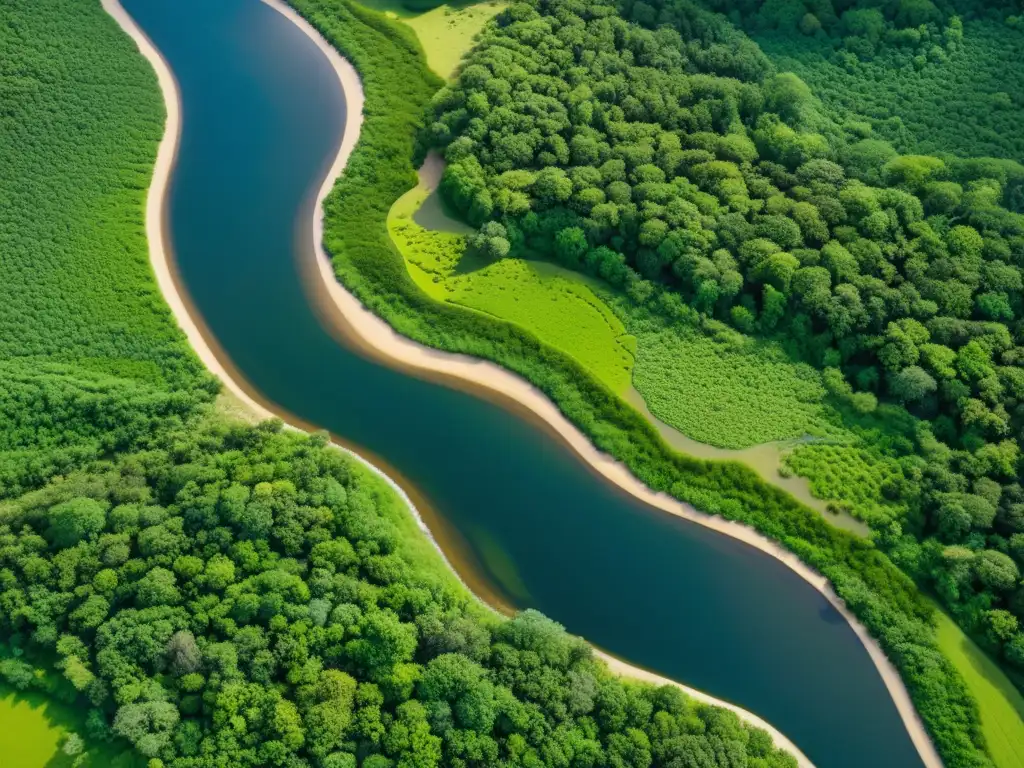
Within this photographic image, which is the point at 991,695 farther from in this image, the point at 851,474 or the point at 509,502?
the point at 509,502

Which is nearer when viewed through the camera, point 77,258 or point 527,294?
point 77,258

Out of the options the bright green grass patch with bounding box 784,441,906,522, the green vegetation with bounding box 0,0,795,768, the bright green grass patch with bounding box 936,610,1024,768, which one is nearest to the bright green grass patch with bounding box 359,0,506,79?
the green vegetation with bounding box 0,0,795,768

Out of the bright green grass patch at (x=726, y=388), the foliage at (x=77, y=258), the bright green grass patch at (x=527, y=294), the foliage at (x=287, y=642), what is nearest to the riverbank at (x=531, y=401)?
the bright green grass patch at (x=527, y=294)

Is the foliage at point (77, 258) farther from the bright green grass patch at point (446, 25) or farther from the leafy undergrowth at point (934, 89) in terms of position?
the leafy undergrowth at point (934, 89)

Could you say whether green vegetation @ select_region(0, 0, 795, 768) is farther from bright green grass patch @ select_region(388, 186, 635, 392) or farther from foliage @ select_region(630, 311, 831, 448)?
foliage @ select_region(630, 311, 831, 448)

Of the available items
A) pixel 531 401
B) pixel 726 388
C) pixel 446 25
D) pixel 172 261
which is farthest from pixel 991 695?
pixel 446 25

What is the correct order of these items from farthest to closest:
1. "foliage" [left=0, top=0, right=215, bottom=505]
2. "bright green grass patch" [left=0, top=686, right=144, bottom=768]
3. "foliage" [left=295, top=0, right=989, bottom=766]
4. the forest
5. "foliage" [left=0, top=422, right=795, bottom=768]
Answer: "foliage" [left=0, top=0, right=215, bottom=505]
the forest
"foliage" [left=295, top=0, right=989, bottom=766]
"bright green grass patch" [left=0, top=686, right=144, bottom=768]
"foliage" [left=0, top=422, right=795, bottom=768]

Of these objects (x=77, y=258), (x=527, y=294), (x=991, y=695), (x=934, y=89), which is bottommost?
(x=991, y=695)
